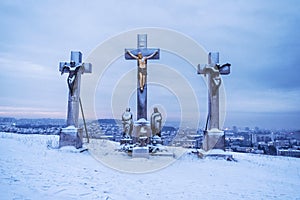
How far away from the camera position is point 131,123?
1080cm

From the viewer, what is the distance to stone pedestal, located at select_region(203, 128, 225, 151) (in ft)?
32.2

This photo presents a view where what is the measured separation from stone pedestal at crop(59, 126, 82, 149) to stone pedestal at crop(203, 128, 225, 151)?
16.4 feet

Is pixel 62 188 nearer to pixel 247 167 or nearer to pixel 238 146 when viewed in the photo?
pixel 247 167

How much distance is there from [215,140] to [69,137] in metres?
5.57

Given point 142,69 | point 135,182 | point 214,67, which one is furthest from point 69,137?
point 214,67

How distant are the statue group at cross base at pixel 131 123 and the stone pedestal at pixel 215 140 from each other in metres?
2.06

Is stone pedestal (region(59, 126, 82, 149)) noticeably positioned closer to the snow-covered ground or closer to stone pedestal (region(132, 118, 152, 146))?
stone pedestal (region(132, 118, 152, 146))

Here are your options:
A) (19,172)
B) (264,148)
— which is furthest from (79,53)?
(264,148)

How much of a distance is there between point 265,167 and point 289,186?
2.40m

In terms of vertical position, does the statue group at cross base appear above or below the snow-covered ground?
above

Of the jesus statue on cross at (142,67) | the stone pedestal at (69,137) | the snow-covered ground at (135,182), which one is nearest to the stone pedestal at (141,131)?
the jesus statue on cross at (142,67)

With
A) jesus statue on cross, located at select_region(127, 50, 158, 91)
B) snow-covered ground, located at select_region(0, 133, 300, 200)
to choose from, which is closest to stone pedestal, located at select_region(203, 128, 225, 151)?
snow-covered ground, located at select_region(0, 133, 300, 200)

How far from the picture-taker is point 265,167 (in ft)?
26.4

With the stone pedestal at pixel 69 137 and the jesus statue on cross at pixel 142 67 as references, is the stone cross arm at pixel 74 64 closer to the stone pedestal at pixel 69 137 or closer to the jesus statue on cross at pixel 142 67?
the jesus statue on cross at pixel 142 67
